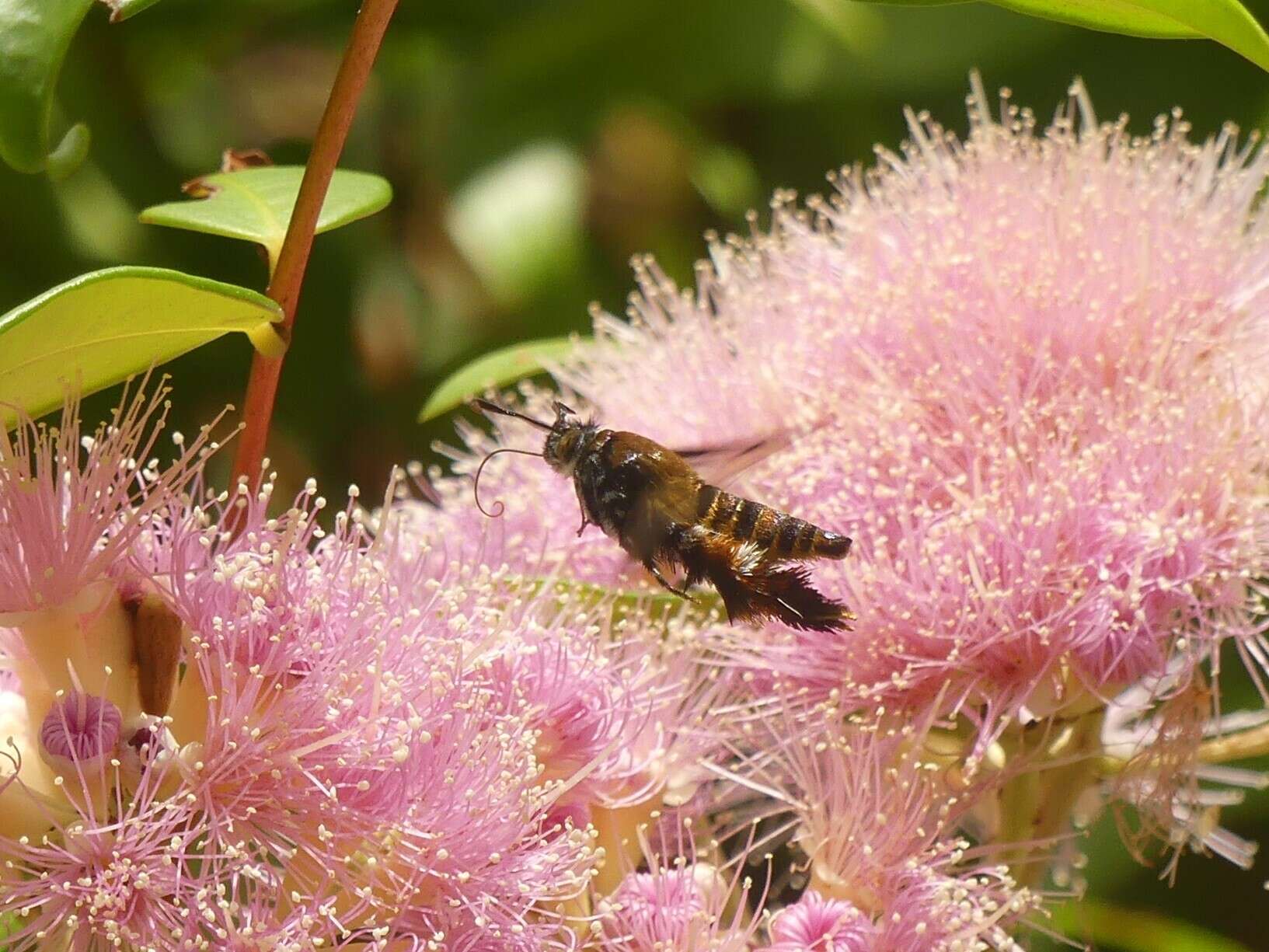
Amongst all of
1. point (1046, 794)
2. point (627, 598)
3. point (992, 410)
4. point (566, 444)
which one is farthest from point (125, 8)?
point (1046, 794)

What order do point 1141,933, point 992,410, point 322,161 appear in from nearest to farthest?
point 322,161
point 992,410
point 1141,933

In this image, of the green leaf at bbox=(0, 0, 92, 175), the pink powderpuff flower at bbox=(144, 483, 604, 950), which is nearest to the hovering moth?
the pink powderpuff flower at bbox=(144, 483, 604, 950)

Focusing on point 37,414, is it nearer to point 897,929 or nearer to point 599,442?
point 599,442

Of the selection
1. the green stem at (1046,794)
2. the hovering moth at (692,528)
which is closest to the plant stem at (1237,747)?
the green stem at (1046,794)

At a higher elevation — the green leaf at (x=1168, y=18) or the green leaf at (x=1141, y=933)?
the green leaf at (x=1168, y=18)

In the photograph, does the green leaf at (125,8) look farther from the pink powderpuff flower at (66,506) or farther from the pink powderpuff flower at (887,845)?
the pink powderpuff flower at (887,845)

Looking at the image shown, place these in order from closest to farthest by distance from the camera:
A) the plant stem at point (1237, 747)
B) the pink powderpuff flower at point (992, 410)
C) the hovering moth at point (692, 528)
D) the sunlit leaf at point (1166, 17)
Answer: the sunlit leaf at point (1166, 17) < the hovering moth at point (692, 528) < the pink powderpuff flower at point (992, 410) < the plant stem at point (1237, 747)

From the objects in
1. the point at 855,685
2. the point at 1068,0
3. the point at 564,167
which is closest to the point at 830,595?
the point at 855,685

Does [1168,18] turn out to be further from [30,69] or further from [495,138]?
[495,138]
